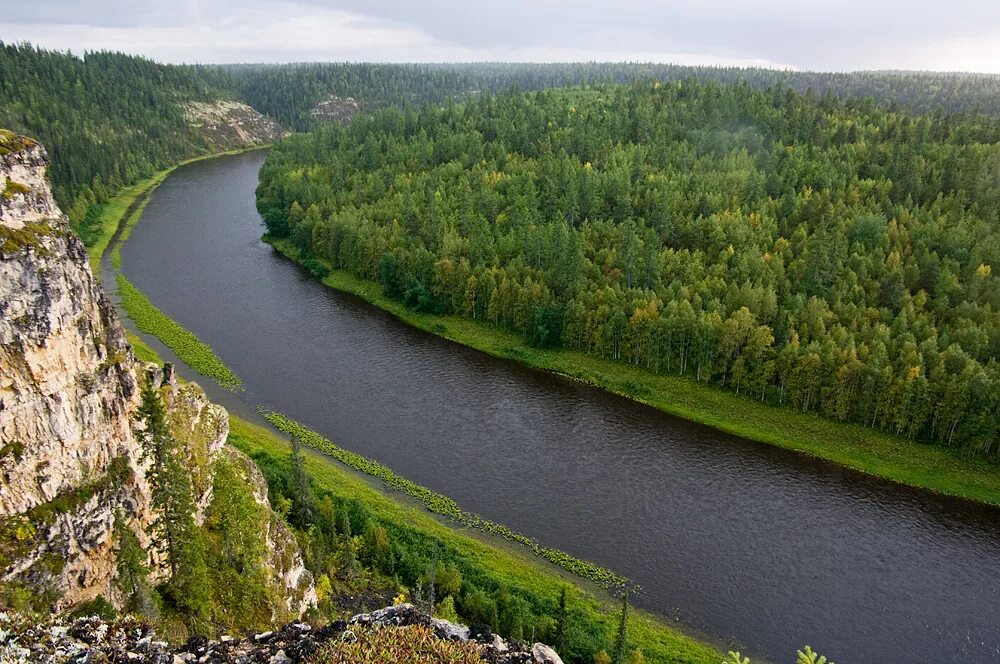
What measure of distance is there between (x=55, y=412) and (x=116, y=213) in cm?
12670

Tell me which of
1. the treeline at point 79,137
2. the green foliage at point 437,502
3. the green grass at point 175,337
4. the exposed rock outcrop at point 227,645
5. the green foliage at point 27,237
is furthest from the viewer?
the treeline at point 79,137

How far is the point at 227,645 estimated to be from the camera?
16.2m

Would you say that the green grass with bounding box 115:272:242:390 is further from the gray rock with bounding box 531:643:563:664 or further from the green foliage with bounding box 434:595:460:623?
the gray rock with bounding box 531:643:563:664

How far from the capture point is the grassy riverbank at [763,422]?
58.8 metres

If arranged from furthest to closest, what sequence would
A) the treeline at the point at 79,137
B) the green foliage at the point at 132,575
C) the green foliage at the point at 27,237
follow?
1. the treeline at the point at 79,137
2. the green foliage at the point at 132,575
3. the green foliage at the point at 27,237

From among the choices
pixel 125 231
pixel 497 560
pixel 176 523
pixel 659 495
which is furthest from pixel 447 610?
pixel 125 231

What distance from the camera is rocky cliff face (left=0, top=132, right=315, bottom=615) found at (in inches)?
1032

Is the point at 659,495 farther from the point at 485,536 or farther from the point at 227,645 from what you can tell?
the point at 227,645

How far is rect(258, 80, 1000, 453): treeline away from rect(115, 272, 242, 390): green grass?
26921mm

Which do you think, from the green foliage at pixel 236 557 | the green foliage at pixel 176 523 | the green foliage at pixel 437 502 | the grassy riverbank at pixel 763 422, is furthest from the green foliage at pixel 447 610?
the grassy riverbank at pixel 763 422

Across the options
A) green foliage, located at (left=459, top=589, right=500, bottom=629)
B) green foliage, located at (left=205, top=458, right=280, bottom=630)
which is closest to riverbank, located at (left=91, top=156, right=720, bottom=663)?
green foliage, located at (left=459, top=589, right=500, bottom=629)

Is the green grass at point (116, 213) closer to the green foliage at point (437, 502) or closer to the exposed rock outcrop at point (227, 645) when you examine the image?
the green foliage at point (437, 502)

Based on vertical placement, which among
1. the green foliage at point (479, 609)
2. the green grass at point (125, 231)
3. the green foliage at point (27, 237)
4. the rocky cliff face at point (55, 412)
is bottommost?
the green foliage at point (479, 609)

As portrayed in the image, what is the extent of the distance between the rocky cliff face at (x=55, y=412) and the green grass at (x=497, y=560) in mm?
15539
